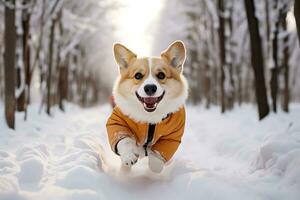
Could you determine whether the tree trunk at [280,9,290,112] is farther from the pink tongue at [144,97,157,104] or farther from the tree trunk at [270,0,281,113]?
the pink tongue at [144,97,157,104]

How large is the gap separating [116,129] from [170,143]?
64 cm

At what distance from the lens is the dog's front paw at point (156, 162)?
4.16 metres

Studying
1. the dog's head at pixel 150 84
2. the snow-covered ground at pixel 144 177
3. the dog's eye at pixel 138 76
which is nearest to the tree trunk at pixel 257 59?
the snow-covered ground at pixel 144 177

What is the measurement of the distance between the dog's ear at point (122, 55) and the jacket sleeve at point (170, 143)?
0.91m

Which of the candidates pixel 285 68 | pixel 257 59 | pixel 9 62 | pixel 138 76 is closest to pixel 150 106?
pixel 138 76

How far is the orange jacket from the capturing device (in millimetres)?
4359

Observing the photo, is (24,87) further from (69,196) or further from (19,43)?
(69,196)

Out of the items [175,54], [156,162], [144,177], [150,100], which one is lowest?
[144,177]

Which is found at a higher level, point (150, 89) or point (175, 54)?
point (175, 54)

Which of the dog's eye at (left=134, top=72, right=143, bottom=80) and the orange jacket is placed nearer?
the dog's eye at (left=134, top=72, right=143, bottom=80)

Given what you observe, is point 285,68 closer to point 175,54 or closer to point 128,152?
point 175,54

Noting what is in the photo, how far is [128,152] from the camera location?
3.94 metres

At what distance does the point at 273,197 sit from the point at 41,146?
3.02m

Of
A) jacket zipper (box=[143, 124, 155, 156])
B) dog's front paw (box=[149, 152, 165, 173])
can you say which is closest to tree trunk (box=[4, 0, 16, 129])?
jacket zipper (box=[143, 124, 155, 156])
